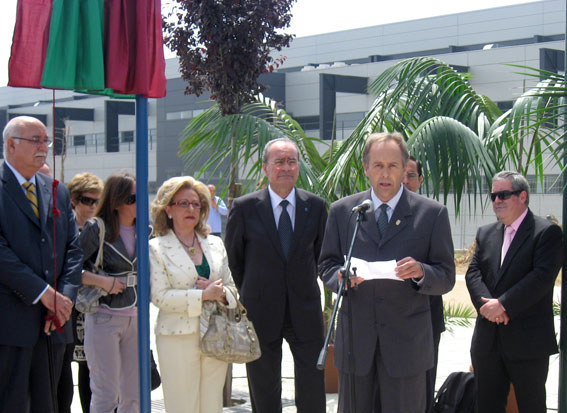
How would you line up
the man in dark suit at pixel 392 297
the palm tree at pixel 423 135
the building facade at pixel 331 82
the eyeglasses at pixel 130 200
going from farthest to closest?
the building facade at pixel 331 82, the palm tree at pixel 423 135, the eyeglasses at pixel 130 200, the man in dark suit at pixel 392 297

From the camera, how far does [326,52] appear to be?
53.9m

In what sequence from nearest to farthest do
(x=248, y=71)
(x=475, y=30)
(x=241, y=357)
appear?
1. (x=241, y=357)
2. (x=248, y=71)
3. (x=475, y=30)

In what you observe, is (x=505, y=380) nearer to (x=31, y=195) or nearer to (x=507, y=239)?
(x=507, y=239)

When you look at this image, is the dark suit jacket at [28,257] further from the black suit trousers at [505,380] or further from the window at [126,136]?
the window at [126,136]

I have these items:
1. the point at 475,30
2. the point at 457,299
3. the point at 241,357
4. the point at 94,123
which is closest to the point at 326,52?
the point at 475,30

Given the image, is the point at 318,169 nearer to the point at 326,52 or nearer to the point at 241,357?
the point at 241,357

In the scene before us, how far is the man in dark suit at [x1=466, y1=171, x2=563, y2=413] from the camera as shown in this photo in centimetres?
529

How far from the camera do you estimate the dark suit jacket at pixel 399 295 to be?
436cm

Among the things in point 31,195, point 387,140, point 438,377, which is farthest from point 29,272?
point 438,377

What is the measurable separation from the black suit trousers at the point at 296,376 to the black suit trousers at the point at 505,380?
114 centimetres

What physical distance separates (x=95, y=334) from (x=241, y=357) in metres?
1.25

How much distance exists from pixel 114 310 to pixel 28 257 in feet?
3.38

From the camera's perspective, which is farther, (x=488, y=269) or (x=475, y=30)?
(x=475, y=30)

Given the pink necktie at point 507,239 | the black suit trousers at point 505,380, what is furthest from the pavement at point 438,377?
the pink necktie at point 507,239
